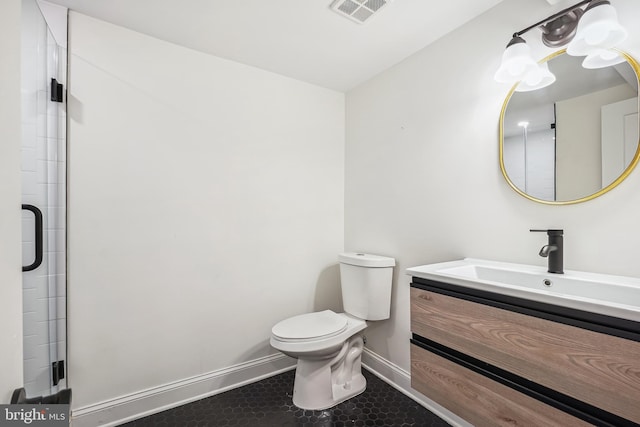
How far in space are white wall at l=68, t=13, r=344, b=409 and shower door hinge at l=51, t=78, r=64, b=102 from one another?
47 mm

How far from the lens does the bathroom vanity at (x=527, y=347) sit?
2.63 ft

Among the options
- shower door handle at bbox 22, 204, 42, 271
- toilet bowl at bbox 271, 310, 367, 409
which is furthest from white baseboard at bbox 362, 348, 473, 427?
shower door handle at bbox 22, 204, 42, 271

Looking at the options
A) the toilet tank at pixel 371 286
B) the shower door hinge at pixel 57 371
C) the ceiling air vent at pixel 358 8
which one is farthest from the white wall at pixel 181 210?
the ceiling air vent at pixel 358 8

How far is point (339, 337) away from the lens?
70.2 inches

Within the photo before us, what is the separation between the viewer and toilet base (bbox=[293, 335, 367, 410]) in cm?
179

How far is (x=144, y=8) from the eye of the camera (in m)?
1.56

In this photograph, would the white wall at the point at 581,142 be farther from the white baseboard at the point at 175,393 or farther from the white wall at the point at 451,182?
the white baseboard at the point at 175,393

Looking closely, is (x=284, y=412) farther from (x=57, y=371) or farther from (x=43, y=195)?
(x=43, y=195)

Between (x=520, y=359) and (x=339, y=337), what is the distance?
997mm

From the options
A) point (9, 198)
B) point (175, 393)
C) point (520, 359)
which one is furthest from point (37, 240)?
point (520, 359)

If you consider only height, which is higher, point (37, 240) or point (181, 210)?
point (181, 210)

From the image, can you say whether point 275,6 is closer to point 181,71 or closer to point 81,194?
point 181,71

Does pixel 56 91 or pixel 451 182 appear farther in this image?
pixel 451 182

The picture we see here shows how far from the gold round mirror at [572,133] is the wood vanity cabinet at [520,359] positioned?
0.62 m
